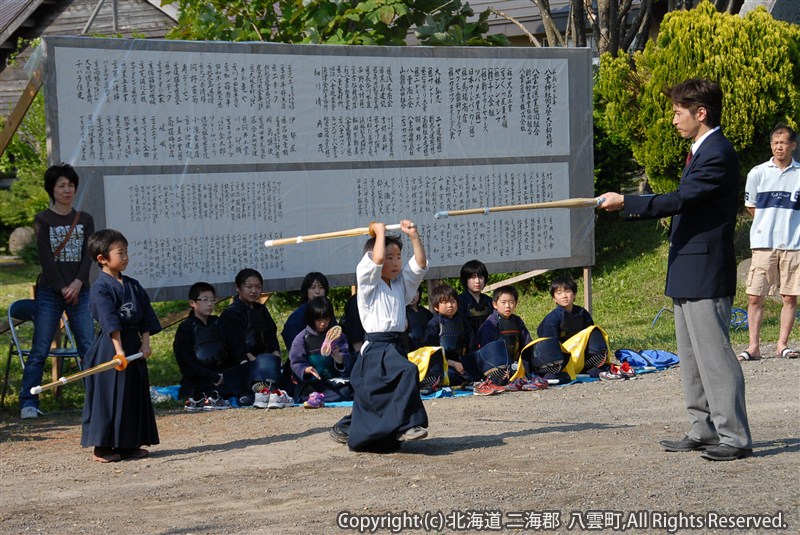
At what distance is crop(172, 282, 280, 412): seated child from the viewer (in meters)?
8.56

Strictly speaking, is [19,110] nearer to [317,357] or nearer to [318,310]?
[318,310]

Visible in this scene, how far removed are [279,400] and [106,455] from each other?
6.51 ft

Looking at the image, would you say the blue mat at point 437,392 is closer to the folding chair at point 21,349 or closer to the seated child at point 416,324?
the seated child at point 416,324

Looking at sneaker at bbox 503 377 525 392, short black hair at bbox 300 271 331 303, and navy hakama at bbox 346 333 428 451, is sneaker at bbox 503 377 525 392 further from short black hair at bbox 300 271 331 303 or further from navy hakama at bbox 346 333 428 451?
navy hakama at bbox 346 333 428 451

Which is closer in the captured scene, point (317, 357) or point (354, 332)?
point (317, 357)

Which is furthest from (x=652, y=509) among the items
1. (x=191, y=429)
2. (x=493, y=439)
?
(x=191, y=429)

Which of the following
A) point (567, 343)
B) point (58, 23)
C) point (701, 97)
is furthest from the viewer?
point (58, 23)

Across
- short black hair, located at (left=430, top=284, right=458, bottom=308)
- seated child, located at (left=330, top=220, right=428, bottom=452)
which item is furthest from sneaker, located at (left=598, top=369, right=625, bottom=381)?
seated child, located at (left=330, top=220, right=428, bottom=452)

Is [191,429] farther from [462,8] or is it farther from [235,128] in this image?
[462,8]

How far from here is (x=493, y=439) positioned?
6762 mm

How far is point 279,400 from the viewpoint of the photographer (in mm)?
8383

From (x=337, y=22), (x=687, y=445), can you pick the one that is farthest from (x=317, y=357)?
(x=337, y=22)

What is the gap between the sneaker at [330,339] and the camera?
838 centimetres

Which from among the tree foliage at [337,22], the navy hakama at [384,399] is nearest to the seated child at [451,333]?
the navy hakama at [384,399]
